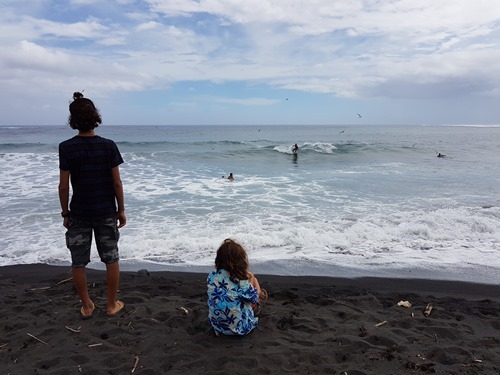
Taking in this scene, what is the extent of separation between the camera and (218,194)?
39.5ft

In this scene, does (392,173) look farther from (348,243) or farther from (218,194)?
(348,243)

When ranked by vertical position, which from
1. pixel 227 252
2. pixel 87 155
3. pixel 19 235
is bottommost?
pixel 19 235

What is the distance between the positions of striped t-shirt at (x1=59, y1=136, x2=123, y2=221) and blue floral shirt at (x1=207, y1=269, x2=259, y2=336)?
1186 mm

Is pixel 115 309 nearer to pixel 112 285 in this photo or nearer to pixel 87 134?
pixel 112 285

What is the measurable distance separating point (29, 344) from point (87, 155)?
5.60ft

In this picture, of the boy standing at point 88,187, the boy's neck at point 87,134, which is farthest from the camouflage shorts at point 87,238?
the boy's neck at point 87,134

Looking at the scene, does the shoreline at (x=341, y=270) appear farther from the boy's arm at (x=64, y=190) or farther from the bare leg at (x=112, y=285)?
the boy's arm at (x=64, y=190)

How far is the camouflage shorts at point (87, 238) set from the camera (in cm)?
344

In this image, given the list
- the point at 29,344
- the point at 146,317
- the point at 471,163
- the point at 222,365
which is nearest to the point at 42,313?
the point at 29,344

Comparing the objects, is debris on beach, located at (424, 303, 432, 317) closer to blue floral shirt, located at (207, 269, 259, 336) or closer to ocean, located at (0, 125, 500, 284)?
ocean, located at (0, 125, 500, 284)

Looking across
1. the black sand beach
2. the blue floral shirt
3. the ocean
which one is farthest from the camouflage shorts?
the ocean

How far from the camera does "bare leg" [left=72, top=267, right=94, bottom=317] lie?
11.7 ft

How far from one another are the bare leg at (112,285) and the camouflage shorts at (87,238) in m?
0.11

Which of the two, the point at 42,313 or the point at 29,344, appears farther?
the point at 42,313
